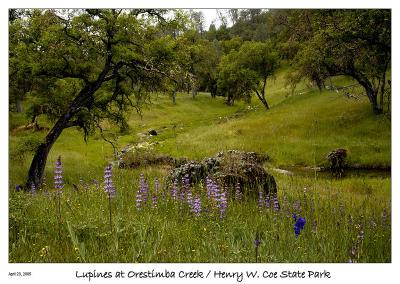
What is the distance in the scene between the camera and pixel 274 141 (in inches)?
1104

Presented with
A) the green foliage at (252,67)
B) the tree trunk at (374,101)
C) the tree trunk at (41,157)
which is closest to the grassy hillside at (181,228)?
the tree trunk at (41,157)

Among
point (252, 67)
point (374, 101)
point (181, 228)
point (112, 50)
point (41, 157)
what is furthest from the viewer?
point (252, 67)

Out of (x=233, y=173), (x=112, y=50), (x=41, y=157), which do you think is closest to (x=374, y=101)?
(x=112, y=50)

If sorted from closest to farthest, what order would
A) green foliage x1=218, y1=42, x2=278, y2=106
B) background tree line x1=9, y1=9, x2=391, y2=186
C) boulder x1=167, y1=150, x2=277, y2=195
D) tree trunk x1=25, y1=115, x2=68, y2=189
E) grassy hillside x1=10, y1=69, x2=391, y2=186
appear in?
boulder x1=167, y1=150, x2=277, y2=195 < background tree line x1=9, y1=9, x2=391, y2=186 < tree trunk x1=25, y1=115, x2=68, y2=189 < grassy hillside x1=10, y1=69, x2=391, y2=186 < green foliage x1=218, y1=42, x2=278, y2=106

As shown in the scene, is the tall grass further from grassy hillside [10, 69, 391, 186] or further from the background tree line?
grassy hillside [10, 69, 391, 186]

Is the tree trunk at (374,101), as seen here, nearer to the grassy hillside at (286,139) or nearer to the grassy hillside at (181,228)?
the grassy hillside at (286,139)

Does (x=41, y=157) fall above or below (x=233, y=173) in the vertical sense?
above

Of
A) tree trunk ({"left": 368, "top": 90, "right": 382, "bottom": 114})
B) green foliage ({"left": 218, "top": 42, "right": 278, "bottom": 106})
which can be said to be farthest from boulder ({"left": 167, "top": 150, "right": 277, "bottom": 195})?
green foliage ({"left": 218, "top": 42, "right": 278, "bottom": 106})
